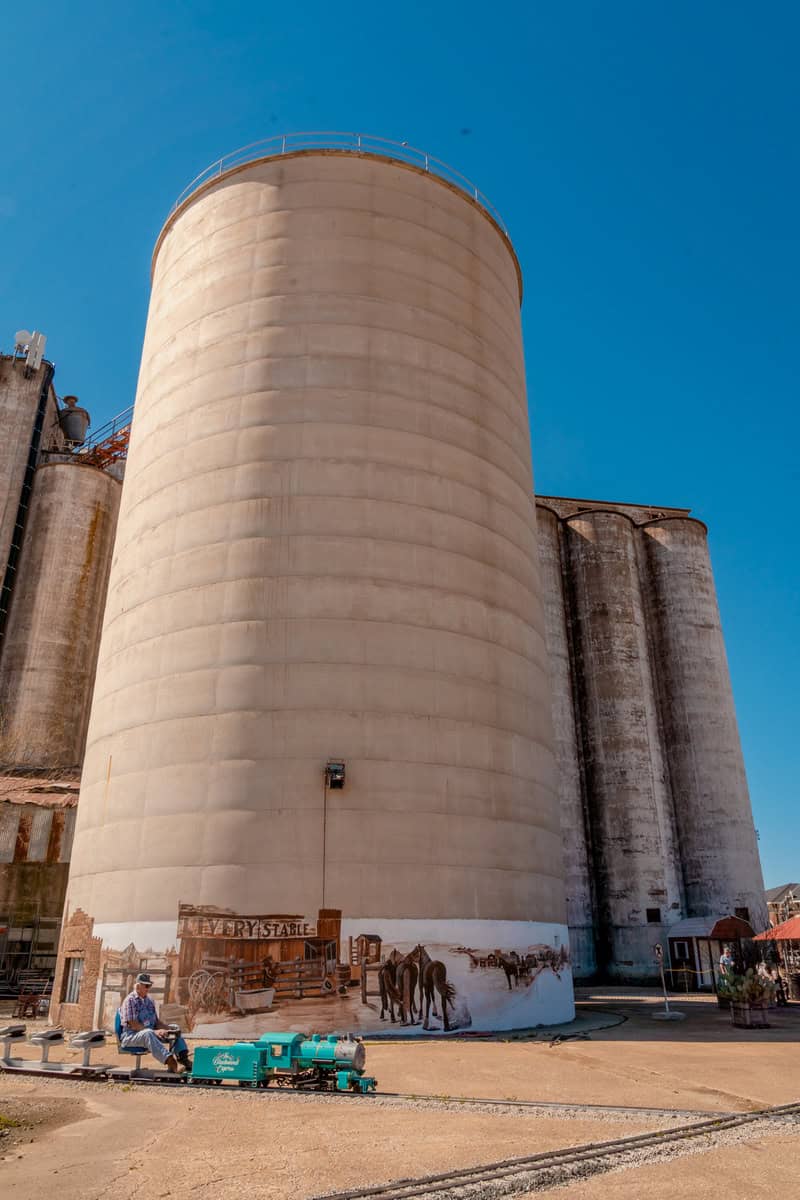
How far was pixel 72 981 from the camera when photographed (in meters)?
20.6

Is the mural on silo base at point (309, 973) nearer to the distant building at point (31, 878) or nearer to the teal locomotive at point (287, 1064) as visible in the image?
the teal locomotive at point (287, 1064)

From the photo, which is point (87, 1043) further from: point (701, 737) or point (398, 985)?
point (701, 737)

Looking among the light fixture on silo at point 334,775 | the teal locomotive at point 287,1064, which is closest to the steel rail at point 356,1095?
the teal locomotive at point 287,1064

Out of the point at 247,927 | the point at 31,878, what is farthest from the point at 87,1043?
the point at 31,878

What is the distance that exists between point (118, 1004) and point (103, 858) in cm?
346

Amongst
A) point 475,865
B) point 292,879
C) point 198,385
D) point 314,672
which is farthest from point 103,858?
point 198,385

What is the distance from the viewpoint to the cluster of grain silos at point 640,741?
40219 mm

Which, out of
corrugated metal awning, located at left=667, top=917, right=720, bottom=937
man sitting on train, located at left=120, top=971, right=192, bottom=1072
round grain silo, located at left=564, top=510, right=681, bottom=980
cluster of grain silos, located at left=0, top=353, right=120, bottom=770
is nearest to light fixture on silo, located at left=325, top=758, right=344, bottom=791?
man sitting on train, located at left=120, top=971, right=192, bottom=1072

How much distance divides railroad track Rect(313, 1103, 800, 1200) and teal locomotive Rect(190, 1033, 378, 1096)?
404 centimetres

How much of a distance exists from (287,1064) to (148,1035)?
2323mm

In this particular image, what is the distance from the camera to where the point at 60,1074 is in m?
12.8

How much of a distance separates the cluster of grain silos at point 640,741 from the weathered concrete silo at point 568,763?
0.07 m

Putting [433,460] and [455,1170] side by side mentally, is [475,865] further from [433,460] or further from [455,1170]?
[455,1170]

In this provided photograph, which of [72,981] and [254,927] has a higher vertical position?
[254,927]
